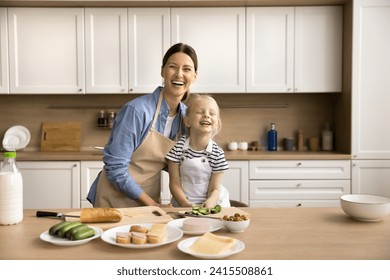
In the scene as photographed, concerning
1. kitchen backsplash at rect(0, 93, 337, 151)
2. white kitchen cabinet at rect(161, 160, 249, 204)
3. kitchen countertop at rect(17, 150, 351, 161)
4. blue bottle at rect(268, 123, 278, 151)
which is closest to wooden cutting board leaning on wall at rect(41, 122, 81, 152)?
kitchen backsplash at rect(0, 93, 337, 151)

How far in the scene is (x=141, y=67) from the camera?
3846mm

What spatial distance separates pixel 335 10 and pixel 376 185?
5.15 feet

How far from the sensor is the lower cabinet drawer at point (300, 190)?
3.69 meters

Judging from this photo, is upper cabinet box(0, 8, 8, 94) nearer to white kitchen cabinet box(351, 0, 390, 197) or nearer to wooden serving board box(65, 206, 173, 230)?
wooden serving board box(65, 206, 173, 230)

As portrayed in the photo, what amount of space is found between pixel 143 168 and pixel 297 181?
6.24 feet

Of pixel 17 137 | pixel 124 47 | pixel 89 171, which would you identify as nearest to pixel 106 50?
pixel 124 47

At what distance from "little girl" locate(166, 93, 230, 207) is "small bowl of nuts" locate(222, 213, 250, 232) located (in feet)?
1.86

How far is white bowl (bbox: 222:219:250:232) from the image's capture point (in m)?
1.40

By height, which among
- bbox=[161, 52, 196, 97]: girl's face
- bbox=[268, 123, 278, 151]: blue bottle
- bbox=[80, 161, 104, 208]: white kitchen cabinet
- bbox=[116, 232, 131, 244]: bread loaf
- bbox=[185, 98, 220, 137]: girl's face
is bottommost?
bbox=[80, 161, 104, 208]: white kitchen cabinet

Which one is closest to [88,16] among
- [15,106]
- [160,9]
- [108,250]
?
[160,9]

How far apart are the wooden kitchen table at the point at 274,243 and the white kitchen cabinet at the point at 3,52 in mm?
2549

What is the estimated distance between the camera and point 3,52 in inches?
150

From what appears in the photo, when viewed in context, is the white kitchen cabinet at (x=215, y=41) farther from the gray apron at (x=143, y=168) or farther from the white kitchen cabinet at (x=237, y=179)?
the gray apron at (x=143, y=168)
